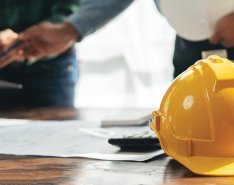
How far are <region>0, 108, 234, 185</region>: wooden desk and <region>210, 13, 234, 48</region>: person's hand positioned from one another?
454mm

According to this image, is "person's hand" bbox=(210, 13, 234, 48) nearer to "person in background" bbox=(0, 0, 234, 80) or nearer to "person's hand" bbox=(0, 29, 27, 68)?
"person in background" bbox=(0, 0, 234, 80)

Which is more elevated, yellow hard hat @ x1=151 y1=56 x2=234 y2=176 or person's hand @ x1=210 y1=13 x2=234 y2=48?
person's hand @ x1=210 y1=13 x2=234 y2=48

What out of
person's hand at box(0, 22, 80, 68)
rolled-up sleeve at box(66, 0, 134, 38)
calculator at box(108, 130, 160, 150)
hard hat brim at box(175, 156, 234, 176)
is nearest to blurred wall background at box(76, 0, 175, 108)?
rolled-up sleeve at box(66, 0, 134, 38)

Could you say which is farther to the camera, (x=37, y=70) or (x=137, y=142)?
(x=37, y=70)

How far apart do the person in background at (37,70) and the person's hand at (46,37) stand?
0.03m

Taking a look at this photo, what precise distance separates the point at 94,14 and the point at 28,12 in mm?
196

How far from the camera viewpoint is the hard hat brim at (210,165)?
23.7 inches

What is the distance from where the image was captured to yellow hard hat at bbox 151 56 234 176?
624 mm

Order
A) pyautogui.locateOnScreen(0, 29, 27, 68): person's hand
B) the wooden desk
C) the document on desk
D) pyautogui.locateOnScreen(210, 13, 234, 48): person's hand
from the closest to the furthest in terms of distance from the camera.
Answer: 1. the wooden desk
2. the document on desk
3. pyautogui.locateOnScreen(210, 13, 234, 48): person's hand
4. pyautogui.locateOnScreen(0, 29, 27, 68): person's hand

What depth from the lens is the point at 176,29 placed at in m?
1.19

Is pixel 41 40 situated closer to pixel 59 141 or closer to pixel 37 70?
pixel 37 70

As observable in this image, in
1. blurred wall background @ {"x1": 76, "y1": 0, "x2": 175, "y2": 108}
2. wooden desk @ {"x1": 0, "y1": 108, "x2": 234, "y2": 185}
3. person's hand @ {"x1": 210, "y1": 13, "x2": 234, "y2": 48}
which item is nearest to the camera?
wooden desk @ {"x1": 0, "y1": 108, "x2": 234, "y2": 185}

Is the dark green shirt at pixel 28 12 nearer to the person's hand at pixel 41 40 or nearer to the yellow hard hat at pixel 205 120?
the person's hand at pixel 41 40

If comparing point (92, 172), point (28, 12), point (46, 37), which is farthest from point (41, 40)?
point (92, 172)
